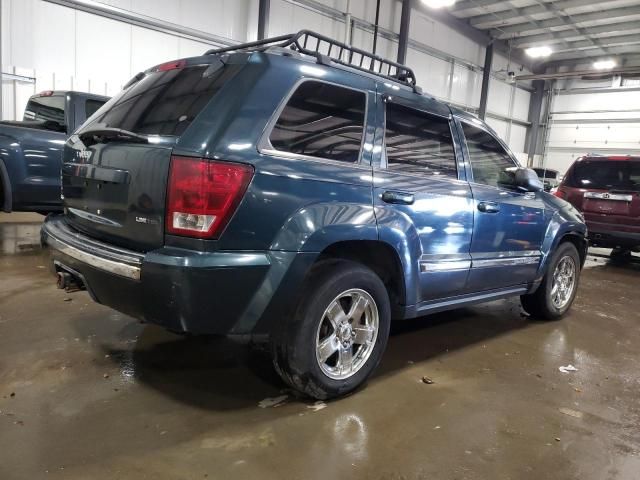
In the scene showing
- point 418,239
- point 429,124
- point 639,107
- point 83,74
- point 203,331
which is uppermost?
point 639,107

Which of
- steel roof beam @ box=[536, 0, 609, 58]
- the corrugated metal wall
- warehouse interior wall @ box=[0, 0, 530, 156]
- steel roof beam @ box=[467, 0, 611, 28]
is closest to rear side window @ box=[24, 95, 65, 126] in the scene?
warehouse interior wall @ box=[0, 0, 530, 156]

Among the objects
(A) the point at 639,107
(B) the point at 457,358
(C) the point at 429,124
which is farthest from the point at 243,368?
(A) the point at 639,107

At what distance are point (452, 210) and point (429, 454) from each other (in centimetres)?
153

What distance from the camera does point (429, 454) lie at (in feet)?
7.29

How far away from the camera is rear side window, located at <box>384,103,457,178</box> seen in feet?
9.33

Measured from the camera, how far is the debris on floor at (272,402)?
8.31 ft

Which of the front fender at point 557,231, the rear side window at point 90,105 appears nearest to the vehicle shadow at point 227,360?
the front fender at point 557,231

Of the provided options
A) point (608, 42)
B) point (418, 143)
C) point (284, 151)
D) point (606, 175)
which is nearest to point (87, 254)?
point (284, 151)

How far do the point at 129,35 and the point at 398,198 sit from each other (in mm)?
8443

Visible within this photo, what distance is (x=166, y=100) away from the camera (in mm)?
2484

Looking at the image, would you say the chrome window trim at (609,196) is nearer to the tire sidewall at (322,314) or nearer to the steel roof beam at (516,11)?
the tire sidewall at (322,314)

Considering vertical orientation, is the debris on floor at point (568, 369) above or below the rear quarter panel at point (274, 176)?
below

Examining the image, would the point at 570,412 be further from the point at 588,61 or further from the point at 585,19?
the point at 588,61

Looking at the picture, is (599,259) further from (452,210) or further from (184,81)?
(184,81)
